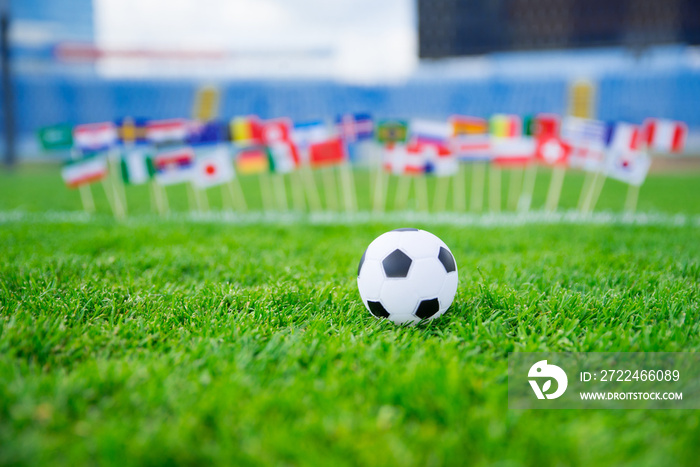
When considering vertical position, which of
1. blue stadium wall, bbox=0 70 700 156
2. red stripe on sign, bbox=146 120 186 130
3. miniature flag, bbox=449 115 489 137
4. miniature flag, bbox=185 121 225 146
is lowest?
blue stadium wall, bbox=0 70 700 156

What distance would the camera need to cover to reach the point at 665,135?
5828mm

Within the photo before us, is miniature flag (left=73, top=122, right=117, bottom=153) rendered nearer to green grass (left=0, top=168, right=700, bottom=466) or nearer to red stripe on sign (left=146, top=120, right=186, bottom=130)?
red stripe on sign (left=146, top=120, right=186, bottom=130)

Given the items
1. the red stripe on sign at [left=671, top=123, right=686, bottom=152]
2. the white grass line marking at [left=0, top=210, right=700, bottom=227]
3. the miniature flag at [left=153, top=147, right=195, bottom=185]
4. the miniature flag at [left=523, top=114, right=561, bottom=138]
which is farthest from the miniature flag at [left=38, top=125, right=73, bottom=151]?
the red stripe on sign at [left=671, top=123, right=686, bottom=152]

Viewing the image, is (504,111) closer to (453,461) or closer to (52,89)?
(52,89)

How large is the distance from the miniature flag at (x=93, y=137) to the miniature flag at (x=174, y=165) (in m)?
0.88

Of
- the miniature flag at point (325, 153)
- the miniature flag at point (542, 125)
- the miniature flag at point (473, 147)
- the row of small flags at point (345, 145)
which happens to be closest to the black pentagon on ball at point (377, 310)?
the row of small flags at point (345, 145)

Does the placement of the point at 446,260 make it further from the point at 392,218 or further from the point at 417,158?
the point at 417,158

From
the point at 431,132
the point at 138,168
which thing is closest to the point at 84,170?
the point at 138,168

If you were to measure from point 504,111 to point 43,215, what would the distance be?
27.8 m

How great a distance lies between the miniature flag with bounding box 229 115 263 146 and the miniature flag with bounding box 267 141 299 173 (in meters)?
0.25

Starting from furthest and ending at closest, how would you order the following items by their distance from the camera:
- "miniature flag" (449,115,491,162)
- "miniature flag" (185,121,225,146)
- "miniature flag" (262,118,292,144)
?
"miniature flag" (449,115,491,162) < "miniature flag" (262,118,292,144) < "miniature flag" (185,121,225,146)

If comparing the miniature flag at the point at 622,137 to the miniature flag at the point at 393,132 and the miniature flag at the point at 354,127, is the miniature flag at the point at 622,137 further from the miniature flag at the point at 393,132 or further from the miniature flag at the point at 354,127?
the miniature flag at the point at 354,127

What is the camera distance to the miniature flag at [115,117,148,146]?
622cm
